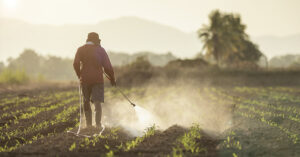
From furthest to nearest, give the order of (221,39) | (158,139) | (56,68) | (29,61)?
(56,68), (29,61), (221,39), (158,139)

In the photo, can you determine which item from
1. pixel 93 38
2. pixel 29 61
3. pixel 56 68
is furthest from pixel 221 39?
pixel 29 61

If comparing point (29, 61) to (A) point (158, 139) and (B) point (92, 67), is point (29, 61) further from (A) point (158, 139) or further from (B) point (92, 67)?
(A) point (158, 139)

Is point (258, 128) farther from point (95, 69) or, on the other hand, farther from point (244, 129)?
point (95, 69)

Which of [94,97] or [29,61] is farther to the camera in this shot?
[29,61]

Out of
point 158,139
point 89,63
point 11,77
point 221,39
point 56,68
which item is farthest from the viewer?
point 56,68

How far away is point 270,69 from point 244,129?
30119 mm

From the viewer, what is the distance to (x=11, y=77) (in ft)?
81.3

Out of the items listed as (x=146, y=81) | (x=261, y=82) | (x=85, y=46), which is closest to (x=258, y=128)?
(x=85, y=46)

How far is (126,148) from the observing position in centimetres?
586

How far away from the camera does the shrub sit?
79.5 feet

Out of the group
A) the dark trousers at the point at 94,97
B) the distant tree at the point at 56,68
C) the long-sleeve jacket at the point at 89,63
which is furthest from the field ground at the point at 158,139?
the distant tree at the point at 56,68

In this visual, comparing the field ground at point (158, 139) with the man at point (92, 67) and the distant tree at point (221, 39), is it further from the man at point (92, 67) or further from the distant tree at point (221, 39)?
the distant tree at point (221, 39)

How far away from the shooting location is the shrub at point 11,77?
2423 centimetres

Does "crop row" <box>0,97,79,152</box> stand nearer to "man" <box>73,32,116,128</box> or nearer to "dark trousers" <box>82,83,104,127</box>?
"dark trousers" <box>82,83,104,127</box>
